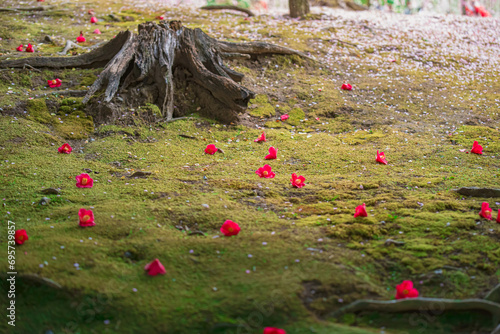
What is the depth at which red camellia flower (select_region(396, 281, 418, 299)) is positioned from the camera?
266 cm

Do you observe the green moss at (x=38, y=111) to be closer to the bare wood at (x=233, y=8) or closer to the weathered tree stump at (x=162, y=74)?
the weathered tree stump at (x=162, y=74)

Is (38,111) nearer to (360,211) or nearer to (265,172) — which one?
(265,172)

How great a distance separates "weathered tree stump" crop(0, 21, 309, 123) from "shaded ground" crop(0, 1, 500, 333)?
305 millimetres

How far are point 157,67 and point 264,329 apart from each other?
552 cm

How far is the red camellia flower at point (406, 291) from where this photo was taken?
8.74 ft

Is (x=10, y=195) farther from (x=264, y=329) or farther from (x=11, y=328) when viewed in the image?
(x=264, y=329)

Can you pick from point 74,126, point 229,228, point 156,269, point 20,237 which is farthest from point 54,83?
point 156,269

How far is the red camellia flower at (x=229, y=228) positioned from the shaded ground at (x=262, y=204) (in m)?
0.08

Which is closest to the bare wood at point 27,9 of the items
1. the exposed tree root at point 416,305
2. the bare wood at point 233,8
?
the bare wood at point 233,8

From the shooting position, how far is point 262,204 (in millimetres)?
4238

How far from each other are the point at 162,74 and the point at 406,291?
5.43m

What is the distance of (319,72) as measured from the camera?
9125mm

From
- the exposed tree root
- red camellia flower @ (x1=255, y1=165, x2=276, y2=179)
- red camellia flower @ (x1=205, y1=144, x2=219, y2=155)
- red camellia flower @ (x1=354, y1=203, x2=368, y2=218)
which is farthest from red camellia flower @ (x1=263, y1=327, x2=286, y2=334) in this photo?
red camellia flower @ (x1=205, y1=144, x2=219, y2=155)

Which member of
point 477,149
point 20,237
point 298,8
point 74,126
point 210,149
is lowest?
point 477,149
